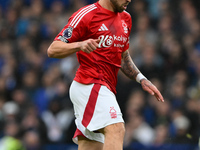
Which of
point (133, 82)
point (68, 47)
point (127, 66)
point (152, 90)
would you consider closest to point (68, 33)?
point (68, 47)

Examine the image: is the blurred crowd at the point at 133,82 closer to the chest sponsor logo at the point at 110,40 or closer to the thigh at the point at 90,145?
the thigh at the point at 90,145

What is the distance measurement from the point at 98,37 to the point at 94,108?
30.9 inches

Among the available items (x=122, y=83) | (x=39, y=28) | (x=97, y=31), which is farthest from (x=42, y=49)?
(x=97, y=31)

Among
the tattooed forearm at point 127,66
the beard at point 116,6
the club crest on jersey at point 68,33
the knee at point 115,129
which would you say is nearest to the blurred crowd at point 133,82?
the tattooed forearm at point 127,66

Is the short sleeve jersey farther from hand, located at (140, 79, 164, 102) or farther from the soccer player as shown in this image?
hand, located at (140, 79, 164, 102)

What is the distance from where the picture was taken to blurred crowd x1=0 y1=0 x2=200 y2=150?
8.46 metres

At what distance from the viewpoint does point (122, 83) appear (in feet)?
29.7

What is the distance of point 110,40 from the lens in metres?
4.79

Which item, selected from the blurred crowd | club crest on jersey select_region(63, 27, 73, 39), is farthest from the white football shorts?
the blurred crowd

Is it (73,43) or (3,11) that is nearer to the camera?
(73,43)

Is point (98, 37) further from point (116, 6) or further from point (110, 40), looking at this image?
point (116, 6)

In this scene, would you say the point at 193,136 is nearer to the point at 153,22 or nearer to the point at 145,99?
the point at 145,99

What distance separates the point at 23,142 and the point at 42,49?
302 cm

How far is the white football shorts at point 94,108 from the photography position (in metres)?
4.53
